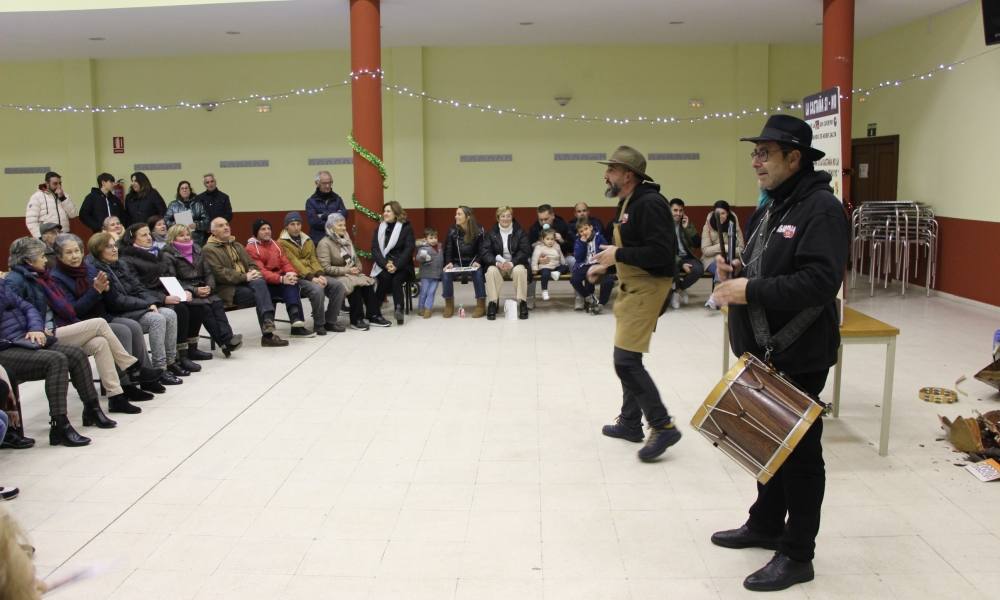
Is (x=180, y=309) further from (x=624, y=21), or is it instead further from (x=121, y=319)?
(x=624, y=21)

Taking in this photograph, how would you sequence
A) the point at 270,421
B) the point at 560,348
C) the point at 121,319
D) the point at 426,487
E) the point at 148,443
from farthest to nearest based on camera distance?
the point at 560,348, the point at 121,319, the point at 270,421, the point at 148,443, the point at 426,487

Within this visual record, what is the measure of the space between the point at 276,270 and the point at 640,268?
14.7 ft

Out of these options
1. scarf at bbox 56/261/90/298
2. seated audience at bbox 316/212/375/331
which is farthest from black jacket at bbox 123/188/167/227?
scarf at bbox 56/261/90/298

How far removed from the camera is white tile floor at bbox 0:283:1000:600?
318 centimetres

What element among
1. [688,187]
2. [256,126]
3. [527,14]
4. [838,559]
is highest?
[527,14]

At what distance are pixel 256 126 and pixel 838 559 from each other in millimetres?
11464

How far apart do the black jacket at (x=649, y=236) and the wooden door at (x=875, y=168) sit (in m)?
7.87

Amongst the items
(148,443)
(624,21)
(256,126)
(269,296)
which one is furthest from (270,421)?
(256,126)

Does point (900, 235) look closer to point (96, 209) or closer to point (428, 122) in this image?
point (428, 122)

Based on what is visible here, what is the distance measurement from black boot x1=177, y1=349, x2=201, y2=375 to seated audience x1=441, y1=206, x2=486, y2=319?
119 inches

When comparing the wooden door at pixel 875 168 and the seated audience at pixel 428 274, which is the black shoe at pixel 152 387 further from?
the wooden door at pixel 875 168

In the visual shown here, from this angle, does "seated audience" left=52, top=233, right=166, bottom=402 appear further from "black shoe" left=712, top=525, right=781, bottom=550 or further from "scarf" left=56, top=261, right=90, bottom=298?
"black shoe" left=712, top=525, right=781, bottom=550

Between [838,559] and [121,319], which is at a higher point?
[121,319]

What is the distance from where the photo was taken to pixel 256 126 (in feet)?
42.5
